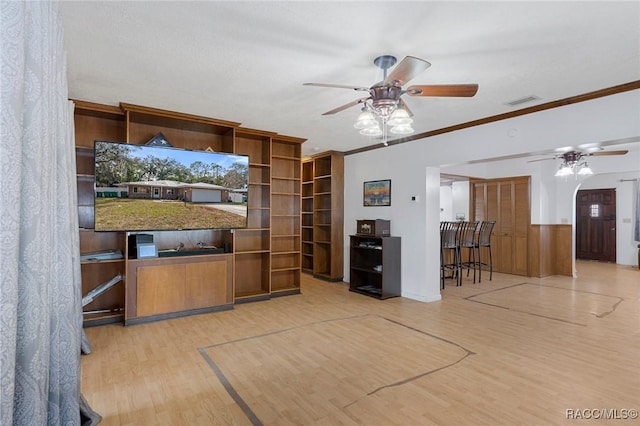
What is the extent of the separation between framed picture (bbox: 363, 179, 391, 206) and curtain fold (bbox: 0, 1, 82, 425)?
5033 mm

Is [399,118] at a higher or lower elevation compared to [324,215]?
higher

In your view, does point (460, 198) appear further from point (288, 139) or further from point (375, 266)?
point (288, 139)

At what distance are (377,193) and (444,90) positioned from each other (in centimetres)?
360

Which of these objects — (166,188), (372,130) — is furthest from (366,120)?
(166,188)

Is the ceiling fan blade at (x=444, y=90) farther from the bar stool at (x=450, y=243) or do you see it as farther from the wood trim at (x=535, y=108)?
the bar stool at (x=450, y=243)

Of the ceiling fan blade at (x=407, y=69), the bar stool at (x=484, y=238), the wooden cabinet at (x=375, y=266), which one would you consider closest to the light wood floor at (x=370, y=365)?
the wooden cabinet at (x=375, y=266)

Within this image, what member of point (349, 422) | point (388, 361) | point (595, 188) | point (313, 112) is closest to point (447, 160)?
point (313, 112)

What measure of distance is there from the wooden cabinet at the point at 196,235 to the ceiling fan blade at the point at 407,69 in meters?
2.96

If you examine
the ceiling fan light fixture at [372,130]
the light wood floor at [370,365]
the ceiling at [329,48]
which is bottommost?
the light wood floor at [370,365]

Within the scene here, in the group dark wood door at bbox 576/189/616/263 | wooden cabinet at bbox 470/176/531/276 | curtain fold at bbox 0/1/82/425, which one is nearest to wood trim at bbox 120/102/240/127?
curtain fold at bbox 0/1/82/425

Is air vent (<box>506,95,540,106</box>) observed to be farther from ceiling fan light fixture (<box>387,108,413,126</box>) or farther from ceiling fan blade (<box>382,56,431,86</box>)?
ceiling fan blade (<box>382,56,431,86</box>)

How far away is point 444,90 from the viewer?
266cm

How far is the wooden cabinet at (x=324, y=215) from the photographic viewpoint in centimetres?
Answer: 694

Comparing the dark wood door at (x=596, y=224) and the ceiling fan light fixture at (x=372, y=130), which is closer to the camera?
the ceiling fan light fixture at (x=372, y=130)
